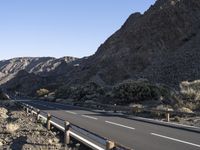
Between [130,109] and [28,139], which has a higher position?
[130,109]

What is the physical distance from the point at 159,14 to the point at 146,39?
5.71 metres

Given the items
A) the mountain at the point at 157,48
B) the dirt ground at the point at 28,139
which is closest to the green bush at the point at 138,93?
the mountain at the point at 157,48

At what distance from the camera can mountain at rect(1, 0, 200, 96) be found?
61081 mm

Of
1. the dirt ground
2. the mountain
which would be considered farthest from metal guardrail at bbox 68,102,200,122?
the mountain

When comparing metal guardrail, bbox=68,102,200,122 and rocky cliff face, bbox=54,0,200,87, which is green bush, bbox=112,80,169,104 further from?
rocky cliff face, bbox=54,0,200,87

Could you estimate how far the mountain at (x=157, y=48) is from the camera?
61081mm

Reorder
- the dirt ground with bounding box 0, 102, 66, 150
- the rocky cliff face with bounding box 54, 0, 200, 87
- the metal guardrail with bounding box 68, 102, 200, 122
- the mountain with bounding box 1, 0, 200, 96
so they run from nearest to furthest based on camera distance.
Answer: the dirt ground with bounding box 0, 102, 66, 150 < the metal guardrail with bounding box 68, 102, 200, 122 < the mountain with bounding box 1, 0, 200, 96 < the rocky cliff face with bounding box 54, 0, 200, 87

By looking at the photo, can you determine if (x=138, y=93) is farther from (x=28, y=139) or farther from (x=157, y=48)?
(x=157, y=48)

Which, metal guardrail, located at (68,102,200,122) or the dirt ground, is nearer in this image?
the dirt ground

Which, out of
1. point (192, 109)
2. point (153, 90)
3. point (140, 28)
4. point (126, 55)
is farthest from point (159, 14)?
point (192, 109)

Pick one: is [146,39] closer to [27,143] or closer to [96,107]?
[96,107]

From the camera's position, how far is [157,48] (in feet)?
229

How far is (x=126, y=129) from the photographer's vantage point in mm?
18531

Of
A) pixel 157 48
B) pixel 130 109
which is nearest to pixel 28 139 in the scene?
pixel 130 109
